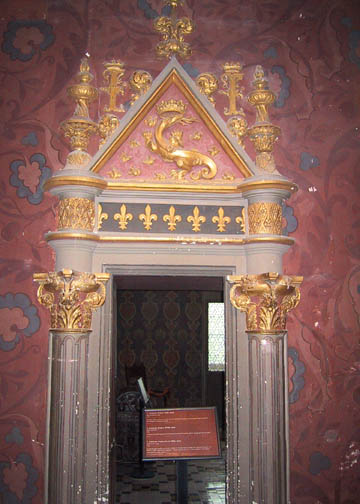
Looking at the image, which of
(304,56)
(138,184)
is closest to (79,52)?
(138,184)

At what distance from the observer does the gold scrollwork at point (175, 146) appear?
2.54m

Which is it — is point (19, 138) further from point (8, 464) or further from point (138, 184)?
point (8, 464)

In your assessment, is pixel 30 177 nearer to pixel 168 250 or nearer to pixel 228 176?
pixel 168 250

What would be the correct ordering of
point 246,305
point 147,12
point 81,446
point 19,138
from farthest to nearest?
1. point 147,12
2. point 19,138
3. point 246,305
4. point 81,446

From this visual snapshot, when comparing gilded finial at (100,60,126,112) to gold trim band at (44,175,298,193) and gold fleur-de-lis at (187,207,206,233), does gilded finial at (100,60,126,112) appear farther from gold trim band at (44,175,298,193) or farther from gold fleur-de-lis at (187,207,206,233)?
gold fleur-de-lis at (187,207,206,233)

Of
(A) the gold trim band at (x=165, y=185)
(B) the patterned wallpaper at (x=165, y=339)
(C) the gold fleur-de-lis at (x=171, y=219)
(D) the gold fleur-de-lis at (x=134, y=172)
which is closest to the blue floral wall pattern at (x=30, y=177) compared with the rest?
(A) the gold trim band at (x=165, y=185)

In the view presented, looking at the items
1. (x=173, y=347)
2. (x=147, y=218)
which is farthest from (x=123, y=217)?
(x=173, y=347)

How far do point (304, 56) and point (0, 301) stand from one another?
2160mm

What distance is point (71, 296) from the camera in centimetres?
229

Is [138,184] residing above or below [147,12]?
below

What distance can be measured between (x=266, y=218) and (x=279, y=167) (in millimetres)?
459

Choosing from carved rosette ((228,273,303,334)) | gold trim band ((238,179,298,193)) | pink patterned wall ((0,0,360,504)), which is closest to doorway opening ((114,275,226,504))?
pink patterned wall ((0,0,360,504))

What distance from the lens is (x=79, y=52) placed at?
9.07 ft

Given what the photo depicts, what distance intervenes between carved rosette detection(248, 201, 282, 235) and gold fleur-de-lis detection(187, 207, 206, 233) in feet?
0.82
